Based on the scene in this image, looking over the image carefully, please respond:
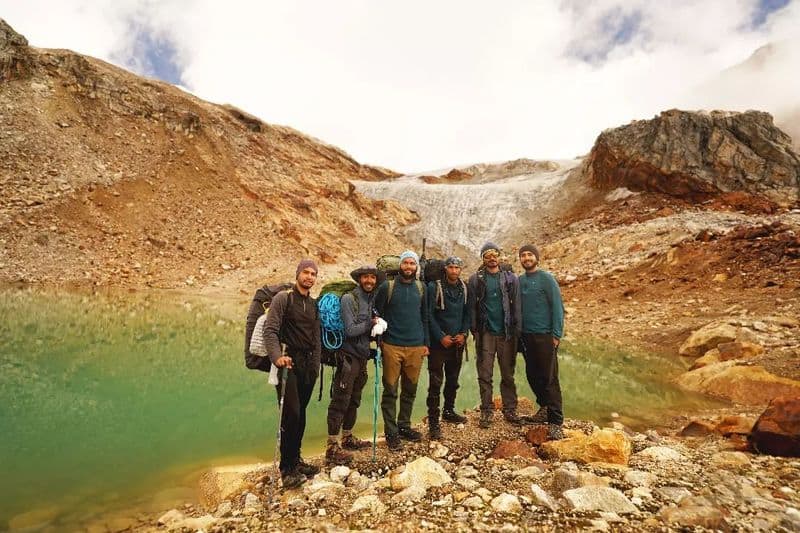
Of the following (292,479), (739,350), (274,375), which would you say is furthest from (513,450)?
(739,350)

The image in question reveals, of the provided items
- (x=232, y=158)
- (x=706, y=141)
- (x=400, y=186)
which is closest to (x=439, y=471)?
(x=706, y=141)

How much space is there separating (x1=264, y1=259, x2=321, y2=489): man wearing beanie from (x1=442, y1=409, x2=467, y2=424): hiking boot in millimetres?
2579

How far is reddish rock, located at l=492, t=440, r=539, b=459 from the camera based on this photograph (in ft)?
18.9

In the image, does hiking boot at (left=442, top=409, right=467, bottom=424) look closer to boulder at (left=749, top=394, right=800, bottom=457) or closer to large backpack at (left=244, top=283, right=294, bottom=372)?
large backpack at (left=244, top=283, right=294, bottom=372)

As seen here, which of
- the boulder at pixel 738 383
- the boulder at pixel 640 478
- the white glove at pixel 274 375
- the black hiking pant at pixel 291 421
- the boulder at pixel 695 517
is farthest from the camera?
the boulder at pixel 738 383

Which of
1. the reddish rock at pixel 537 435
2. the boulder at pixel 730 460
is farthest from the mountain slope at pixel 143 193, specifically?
the boulder at pixel 730 460

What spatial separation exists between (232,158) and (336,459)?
41.0 m

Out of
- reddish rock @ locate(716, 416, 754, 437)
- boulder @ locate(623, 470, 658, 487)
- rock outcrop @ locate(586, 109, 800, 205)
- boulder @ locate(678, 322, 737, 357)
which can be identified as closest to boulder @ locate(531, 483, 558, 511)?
boulder @ locate(623, 470, 658, 487)

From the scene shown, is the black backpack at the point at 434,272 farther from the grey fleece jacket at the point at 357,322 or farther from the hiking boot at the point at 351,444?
the hiking boot at the point at 351,444

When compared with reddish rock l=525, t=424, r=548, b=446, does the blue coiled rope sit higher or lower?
higher

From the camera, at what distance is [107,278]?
87.5 feet

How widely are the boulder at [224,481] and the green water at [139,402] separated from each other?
259 mm

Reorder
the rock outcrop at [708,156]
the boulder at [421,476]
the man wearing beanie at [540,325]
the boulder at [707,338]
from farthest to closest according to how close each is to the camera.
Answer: the rock outcrop at [708,156], the boulder at [707,338], the man wearing beanie at [540,325], the boulder at [421,476]

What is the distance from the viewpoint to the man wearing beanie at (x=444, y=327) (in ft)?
21.7
